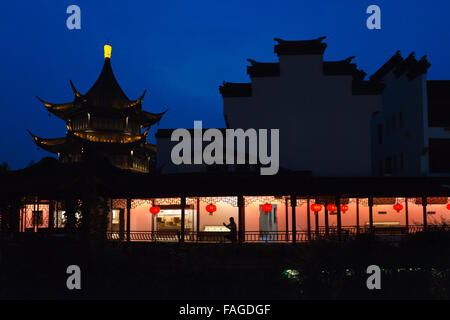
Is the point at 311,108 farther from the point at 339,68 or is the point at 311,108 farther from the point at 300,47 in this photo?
the point at 300,47

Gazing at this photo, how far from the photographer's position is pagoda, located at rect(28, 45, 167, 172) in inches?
1489

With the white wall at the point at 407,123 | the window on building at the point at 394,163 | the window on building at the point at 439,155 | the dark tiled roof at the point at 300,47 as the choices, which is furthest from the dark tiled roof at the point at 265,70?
the window on building at the point at 439,155

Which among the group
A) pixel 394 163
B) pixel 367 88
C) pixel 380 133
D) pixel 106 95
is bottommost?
pixel 394 163

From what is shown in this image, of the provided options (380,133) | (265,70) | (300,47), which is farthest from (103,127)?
(380,133)

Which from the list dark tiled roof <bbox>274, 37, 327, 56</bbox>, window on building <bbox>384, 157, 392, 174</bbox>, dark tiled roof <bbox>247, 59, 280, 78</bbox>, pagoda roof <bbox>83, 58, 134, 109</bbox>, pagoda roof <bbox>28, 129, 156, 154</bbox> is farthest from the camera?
pagoda roof <bbox>83, 58, 134, 109</bbox>

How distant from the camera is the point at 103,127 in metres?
39.0

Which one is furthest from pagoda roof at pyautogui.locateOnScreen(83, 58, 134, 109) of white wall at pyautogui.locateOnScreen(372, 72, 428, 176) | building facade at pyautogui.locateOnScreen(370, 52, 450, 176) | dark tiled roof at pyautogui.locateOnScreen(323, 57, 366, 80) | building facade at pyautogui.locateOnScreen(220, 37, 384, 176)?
building facade at pyautogui.locateOnScreen(370, 52, 450, 176)

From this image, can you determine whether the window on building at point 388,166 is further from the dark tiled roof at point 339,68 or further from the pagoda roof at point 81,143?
the pagoda roof at point 81,143

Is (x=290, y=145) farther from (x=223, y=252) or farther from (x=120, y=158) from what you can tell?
(x=120, y=158)

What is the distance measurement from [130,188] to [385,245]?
12018 mm

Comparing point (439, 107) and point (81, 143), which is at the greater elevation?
point (439, 107)

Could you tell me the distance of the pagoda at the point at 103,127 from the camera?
124 ft

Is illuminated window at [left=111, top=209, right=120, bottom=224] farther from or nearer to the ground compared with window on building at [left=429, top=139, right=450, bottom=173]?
nearer to the ground

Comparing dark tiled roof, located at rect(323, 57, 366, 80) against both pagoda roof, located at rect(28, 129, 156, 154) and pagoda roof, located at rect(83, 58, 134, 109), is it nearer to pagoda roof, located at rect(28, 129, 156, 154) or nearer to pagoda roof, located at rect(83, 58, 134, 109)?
pagoda roof, located at rect(28, 129, 156, 154)
